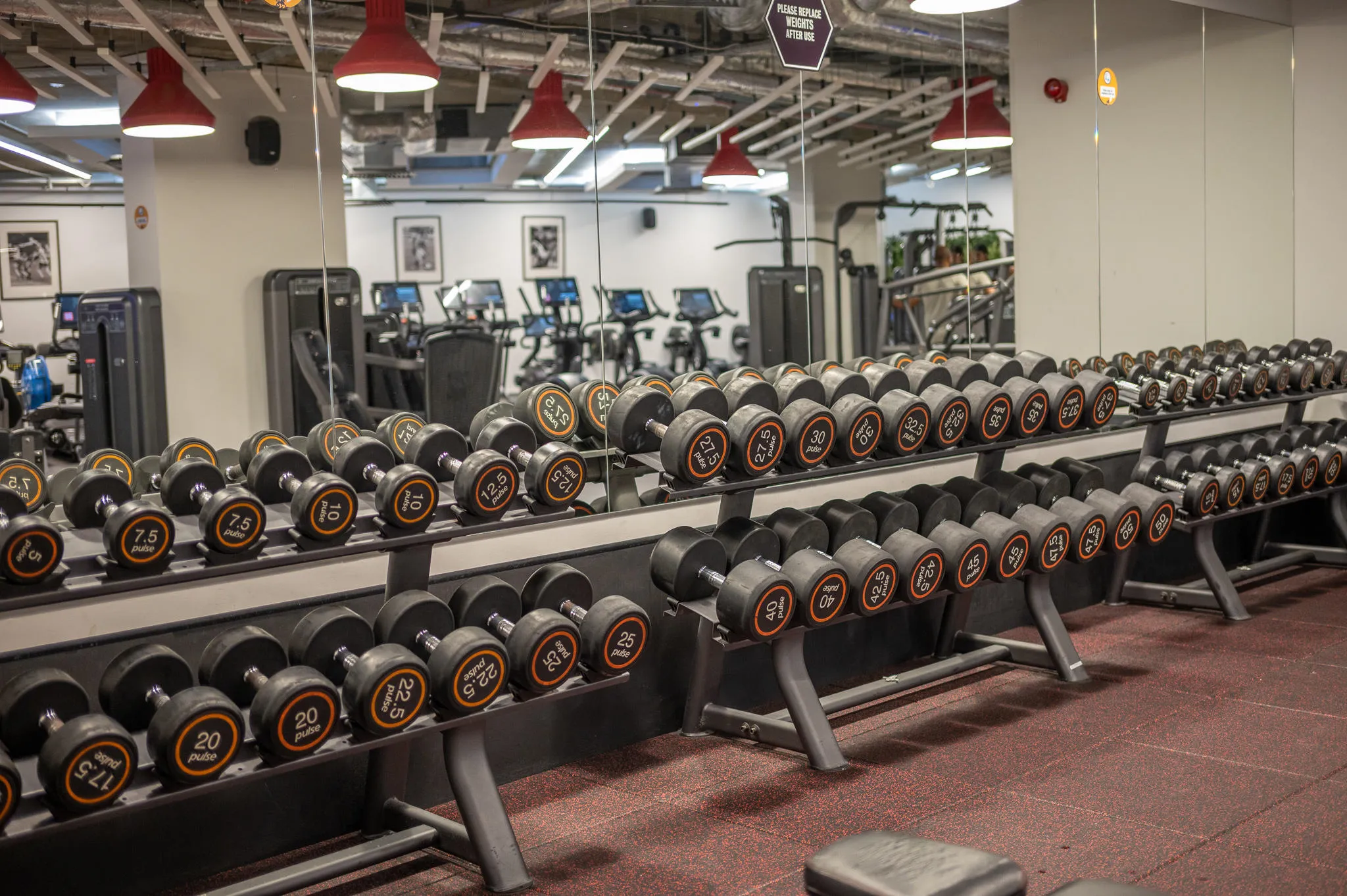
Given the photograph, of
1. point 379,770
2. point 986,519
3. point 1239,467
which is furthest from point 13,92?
point 1239,467

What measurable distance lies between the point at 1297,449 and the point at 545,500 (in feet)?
11.3

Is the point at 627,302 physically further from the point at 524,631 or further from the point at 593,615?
the point at 524,631

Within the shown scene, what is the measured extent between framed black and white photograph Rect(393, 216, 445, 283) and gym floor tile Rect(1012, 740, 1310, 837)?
2.28 m

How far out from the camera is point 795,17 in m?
4.09

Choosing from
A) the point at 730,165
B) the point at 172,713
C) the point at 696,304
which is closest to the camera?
the point at 172,713

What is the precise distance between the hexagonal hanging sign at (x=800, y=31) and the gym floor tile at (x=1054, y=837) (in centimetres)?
256

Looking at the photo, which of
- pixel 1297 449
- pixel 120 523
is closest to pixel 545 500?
pixel 120 523

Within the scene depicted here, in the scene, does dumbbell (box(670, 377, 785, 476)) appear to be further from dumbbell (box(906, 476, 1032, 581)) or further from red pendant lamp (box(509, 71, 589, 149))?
red pendant lamp (box(509, 71, 589, 149))

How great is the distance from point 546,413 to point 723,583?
2.03 feet

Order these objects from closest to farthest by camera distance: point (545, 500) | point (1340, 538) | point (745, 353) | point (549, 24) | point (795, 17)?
point (545, 500), point (549, 24), point (795, 17), point (745, 353), point (1340, 538)

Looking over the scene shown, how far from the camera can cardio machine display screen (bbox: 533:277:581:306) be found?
3953 mm

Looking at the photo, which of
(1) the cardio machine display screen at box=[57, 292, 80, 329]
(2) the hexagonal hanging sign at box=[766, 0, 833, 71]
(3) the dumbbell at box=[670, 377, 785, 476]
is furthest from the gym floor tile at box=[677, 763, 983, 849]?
(2) the hexagonal hanging sign at box=[766, 0, 833, 71]

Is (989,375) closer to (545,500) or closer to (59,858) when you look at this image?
(545,500)

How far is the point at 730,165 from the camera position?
166 inches
